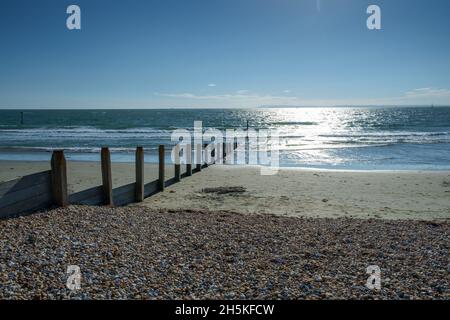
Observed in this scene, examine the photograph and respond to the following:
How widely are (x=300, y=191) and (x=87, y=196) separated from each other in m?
6.57

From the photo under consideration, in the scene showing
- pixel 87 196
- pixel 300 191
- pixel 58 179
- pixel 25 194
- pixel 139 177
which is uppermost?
pixel 58 179

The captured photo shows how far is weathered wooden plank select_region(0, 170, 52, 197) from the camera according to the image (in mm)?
6009

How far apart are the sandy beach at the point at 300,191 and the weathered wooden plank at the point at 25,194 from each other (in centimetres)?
311

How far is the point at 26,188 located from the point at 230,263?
384 centimetres

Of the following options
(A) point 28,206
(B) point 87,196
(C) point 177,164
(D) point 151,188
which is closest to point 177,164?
(C) point 177,164

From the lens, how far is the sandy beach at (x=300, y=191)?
31.3ft

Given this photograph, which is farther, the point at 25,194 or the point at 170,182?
the point at 170,182

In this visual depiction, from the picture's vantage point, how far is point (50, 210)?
6.70 meters

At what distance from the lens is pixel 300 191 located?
1173cm

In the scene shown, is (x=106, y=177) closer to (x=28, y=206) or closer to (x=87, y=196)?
(x=87, y=196)

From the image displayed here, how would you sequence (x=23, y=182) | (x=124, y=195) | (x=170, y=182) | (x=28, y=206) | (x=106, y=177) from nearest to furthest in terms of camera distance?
1. (x=23, y=182)
2. (x=28, y=206)
3. (x=106, y=177)
4. (x=124, y=195)
5. (x=170, y=182)

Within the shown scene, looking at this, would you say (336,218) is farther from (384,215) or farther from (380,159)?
(380,159)

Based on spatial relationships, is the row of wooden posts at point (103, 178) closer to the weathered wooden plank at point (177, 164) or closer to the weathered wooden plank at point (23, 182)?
the weathered wooden plank at point (177, 164)
